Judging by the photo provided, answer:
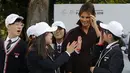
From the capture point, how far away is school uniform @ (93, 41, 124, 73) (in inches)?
134

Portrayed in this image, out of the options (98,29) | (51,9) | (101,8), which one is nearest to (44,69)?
(98,29)

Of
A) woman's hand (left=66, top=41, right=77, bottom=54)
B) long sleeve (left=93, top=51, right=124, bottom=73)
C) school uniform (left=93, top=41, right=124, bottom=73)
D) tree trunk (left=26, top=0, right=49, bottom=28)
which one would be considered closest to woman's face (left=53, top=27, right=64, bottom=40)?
woman's hand (left=66, top=41, right=77, bottom=54)

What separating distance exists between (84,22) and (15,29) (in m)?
0.86

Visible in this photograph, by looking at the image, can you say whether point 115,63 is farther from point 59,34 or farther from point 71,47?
point 59,34

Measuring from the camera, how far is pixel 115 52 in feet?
11.4

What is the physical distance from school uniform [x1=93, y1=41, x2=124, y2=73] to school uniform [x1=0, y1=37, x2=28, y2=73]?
942 mm

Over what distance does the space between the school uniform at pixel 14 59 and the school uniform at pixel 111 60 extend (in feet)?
3.09

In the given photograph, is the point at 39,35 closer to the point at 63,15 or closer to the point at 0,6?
the point at 63,15

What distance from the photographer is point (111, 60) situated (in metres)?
3.44

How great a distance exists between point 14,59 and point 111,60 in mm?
1222

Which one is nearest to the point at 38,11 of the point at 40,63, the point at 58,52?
the point at 58,52

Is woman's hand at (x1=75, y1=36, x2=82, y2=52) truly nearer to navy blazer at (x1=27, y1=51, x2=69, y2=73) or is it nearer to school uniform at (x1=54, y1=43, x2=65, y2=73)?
school uniform at (x1=54, y1=43, x2=65, y2=73)

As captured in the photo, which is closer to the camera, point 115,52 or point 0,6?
point 115,52

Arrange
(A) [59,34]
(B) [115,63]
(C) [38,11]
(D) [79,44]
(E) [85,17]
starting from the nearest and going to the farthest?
(B) [115,63]
(D) [79,44]
(E) [85,17]
(A) [59,34]
(C) [38,11]
